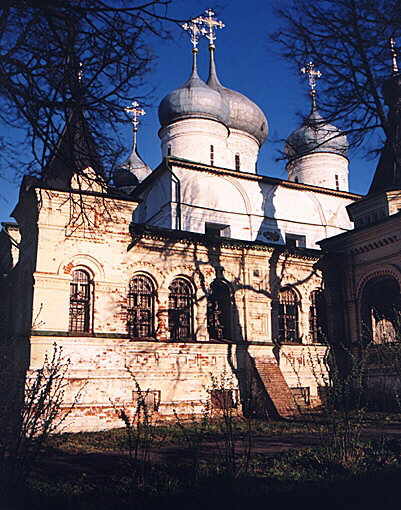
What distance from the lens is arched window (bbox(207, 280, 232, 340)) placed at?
17047 millimetres

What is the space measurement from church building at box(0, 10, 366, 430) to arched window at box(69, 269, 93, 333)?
26mm

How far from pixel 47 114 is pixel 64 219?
805 cm

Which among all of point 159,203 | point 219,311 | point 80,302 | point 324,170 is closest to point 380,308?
point 219,311

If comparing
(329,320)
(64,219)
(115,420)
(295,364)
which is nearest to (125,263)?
(64,219)

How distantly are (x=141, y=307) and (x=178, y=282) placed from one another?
4.93 feet

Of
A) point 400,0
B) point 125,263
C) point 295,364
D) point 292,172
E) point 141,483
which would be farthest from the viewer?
point 292,172

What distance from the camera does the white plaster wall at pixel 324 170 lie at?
27.9 m

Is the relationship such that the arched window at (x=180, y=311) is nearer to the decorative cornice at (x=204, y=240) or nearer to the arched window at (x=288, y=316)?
the decorative cornice at (x=204, y=240)

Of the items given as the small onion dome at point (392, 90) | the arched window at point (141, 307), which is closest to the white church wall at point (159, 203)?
the arched window at point (141, 307)

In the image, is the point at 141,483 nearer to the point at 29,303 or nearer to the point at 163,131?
the point at 29,303

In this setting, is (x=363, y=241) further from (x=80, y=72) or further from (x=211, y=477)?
(x=80, y=72)

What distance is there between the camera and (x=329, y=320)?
19.0 m

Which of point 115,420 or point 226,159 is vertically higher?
point 226,159

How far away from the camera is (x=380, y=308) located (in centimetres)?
2014
